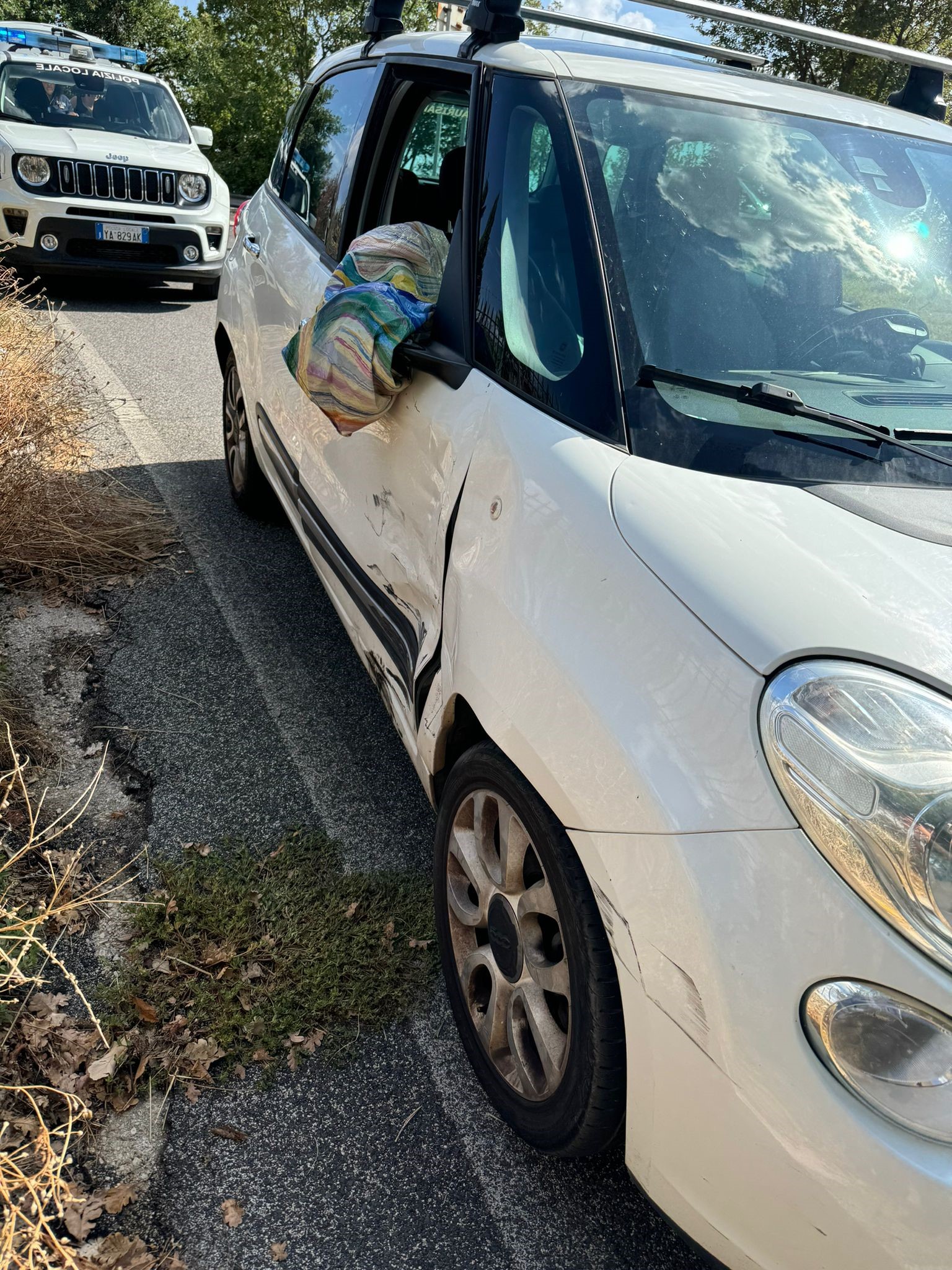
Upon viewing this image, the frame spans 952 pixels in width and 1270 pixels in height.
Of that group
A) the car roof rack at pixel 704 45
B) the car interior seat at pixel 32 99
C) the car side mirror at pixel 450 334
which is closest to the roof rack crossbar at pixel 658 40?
the car roof rack at pixel 704 45

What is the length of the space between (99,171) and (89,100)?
4.00ft

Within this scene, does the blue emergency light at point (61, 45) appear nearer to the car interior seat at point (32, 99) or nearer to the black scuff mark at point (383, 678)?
the car interior seat at point (32, 99)

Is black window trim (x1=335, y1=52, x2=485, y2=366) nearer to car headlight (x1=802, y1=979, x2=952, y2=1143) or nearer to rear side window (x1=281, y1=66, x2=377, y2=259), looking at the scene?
rear side window (x1=281, y1=66, x2=377, y2=259)

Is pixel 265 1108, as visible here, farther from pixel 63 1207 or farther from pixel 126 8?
pixel 126 8

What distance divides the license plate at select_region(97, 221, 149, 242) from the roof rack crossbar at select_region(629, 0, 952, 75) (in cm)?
674

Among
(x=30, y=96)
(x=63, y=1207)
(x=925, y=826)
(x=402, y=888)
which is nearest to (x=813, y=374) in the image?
(x=925, y=826)

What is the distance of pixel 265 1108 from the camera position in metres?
2.12

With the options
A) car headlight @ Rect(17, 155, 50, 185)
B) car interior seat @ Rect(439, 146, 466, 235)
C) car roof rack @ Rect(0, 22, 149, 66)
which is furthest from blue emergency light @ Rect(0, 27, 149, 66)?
car interior seat @ Rect(439, 146, 466, 235)

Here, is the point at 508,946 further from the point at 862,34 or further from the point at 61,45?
the point at 862,34

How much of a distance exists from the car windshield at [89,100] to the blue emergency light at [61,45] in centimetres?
28

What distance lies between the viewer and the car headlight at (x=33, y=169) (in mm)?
8086

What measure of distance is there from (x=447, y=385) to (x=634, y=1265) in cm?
177

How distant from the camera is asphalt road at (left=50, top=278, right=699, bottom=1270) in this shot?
192 cm

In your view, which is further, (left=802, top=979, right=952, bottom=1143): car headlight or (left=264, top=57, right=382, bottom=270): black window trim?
(left=264, top=57, right=382, bottom=270): black window trim
